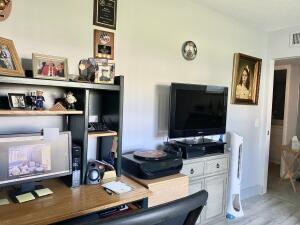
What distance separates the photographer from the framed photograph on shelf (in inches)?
70.8

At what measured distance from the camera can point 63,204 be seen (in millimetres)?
1436

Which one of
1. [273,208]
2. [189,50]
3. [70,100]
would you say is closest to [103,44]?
[70,100]

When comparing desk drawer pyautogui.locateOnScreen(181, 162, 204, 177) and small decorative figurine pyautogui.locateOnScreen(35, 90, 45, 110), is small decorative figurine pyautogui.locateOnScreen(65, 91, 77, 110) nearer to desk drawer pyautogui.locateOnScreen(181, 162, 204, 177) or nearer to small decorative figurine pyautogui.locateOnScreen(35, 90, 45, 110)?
small decorative figurine pyautogui.locateOnScreen(35, 90, 45, 110)

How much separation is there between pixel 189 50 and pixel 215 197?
1.58 metres

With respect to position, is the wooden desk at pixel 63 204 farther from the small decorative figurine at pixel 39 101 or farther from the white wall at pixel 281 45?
the white wall at pixel 281 45

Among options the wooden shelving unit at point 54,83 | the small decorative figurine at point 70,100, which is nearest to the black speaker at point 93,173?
the small decorative figurine at point 70,100

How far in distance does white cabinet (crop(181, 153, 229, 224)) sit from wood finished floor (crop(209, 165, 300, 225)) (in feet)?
0.64

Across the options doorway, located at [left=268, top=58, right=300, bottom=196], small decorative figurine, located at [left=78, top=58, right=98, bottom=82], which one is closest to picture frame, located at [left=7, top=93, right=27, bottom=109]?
small decorative figurine, located at [left=78, top=58, right=98, bottom=82]

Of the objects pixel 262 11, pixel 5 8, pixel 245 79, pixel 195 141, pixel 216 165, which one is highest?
pixel 262 11

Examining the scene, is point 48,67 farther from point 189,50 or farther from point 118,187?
point 189,50

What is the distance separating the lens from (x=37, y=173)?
1579 millimetres

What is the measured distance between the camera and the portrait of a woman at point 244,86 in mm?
3275

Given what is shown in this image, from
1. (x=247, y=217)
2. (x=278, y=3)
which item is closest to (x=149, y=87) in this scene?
(x=278, y=3)

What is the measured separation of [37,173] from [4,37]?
0.92 meters
